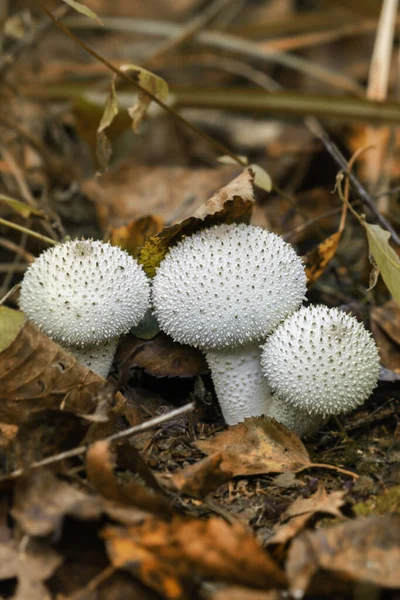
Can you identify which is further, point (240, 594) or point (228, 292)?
point (228, 292)

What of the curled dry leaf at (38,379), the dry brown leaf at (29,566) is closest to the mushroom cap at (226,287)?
the curled dry leaf at (38,379)

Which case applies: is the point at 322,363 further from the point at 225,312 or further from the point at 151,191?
the point at 151,191

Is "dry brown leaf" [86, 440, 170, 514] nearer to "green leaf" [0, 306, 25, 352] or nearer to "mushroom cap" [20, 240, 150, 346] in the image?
"mushroom cap" [20, 240, 150, 346]

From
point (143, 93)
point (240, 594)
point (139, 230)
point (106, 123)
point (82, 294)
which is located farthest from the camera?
point (139, 230)

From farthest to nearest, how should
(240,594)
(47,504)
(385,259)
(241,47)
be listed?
(241,47) → (385,259) → (47,504) → (240,594)

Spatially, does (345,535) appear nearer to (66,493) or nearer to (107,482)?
(107,482)

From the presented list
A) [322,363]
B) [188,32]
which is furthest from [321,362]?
[188,32]

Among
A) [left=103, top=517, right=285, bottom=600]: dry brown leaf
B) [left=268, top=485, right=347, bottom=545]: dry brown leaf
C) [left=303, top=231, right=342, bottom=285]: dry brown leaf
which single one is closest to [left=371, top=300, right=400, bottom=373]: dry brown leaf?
[left=303, top=231, right=342, bottom=285]: dry brown leaf
